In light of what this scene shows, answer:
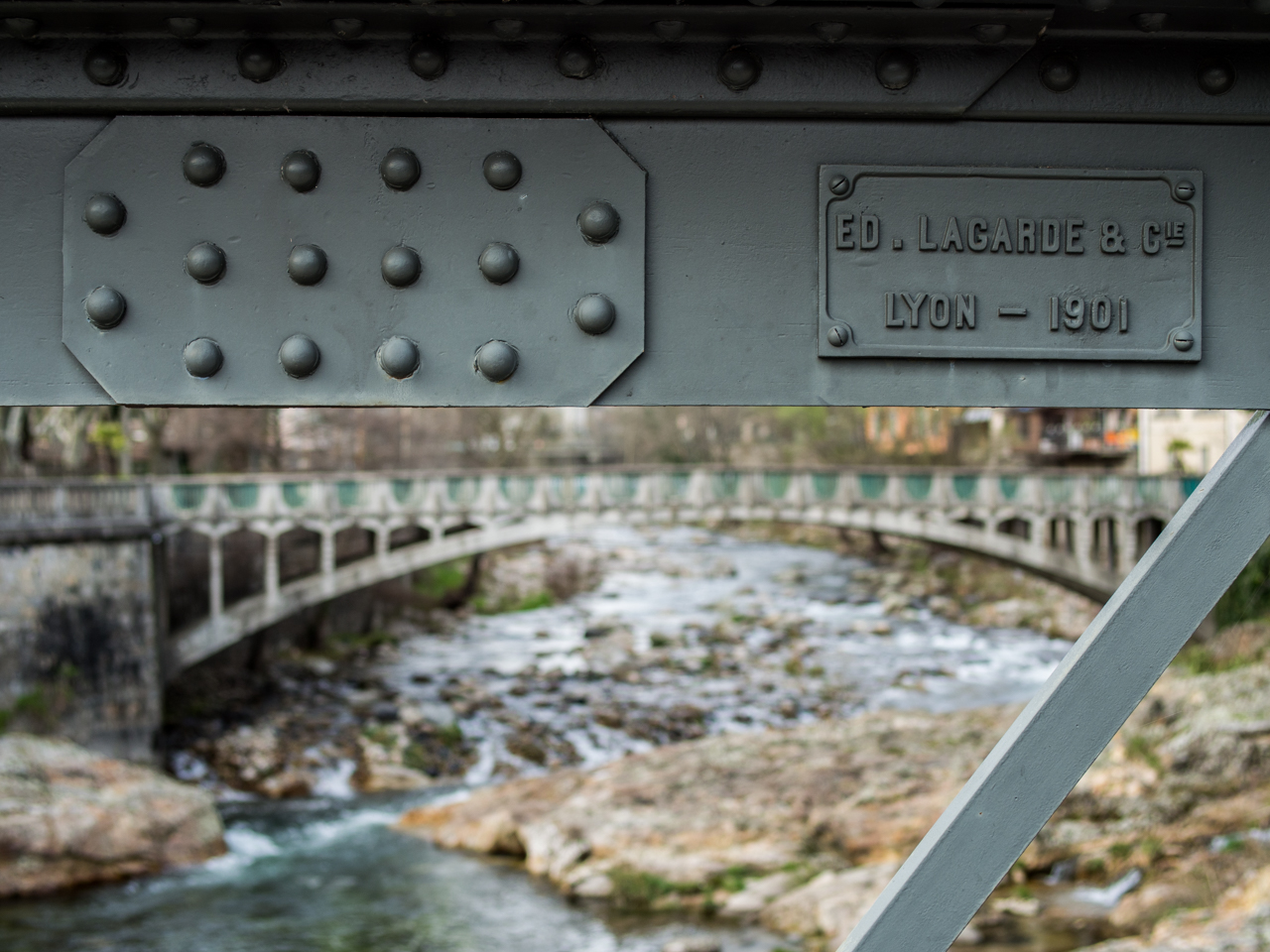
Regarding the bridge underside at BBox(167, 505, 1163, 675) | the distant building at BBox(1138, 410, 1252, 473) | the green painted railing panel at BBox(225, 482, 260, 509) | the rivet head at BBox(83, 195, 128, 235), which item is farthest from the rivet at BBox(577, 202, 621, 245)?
the distant building at BBox(1138, 410, 1252, 473)

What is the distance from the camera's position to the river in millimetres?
10852

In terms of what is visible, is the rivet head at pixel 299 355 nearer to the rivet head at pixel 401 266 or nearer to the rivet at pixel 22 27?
the rivet head at pixel 401 266

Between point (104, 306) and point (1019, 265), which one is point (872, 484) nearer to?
point (1019, 265)

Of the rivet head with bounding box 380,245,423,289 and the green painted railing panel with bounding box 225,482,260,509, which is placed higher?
the rivet head with bounding box 380,245,423,289

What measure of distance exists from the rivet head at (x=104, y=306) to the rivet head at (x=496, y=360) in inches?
20.5

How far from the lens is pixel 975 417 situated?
3428 cm

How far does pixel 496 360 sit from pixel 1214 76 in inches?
45.2

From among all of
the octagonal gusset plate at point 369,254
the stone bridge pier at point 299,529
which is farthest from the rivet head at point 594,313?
the stone bridge pier at point 299,529

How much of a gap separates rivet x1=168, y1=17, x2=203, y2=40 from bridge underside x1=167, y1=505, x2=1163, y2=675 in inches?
703

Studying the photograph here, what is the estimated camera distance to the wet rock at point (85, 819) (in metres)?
11.9

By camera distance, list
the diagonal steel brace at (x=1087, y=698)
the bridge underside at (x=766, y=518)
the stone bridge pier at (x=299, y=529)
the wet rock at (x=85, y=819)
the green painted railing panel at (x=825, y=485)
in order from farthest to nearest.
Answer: the green painted railing panel at (x=825, y=485) < the bridge underside at (x=766, y=518) < the stone bridge pier at (x=299, y=529) < the wet rock at (x=85, y=819) < the diagonal steel brace at (x=1087, y=698)

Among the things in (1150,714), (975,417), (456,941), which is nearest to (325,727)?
(456,941)

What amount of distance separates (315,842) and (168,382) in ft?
43.8

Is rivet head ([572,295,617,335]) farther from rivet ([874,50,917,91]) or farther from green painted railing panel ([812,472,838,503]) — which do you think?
green painted railing panel ([812,472,838,503])
